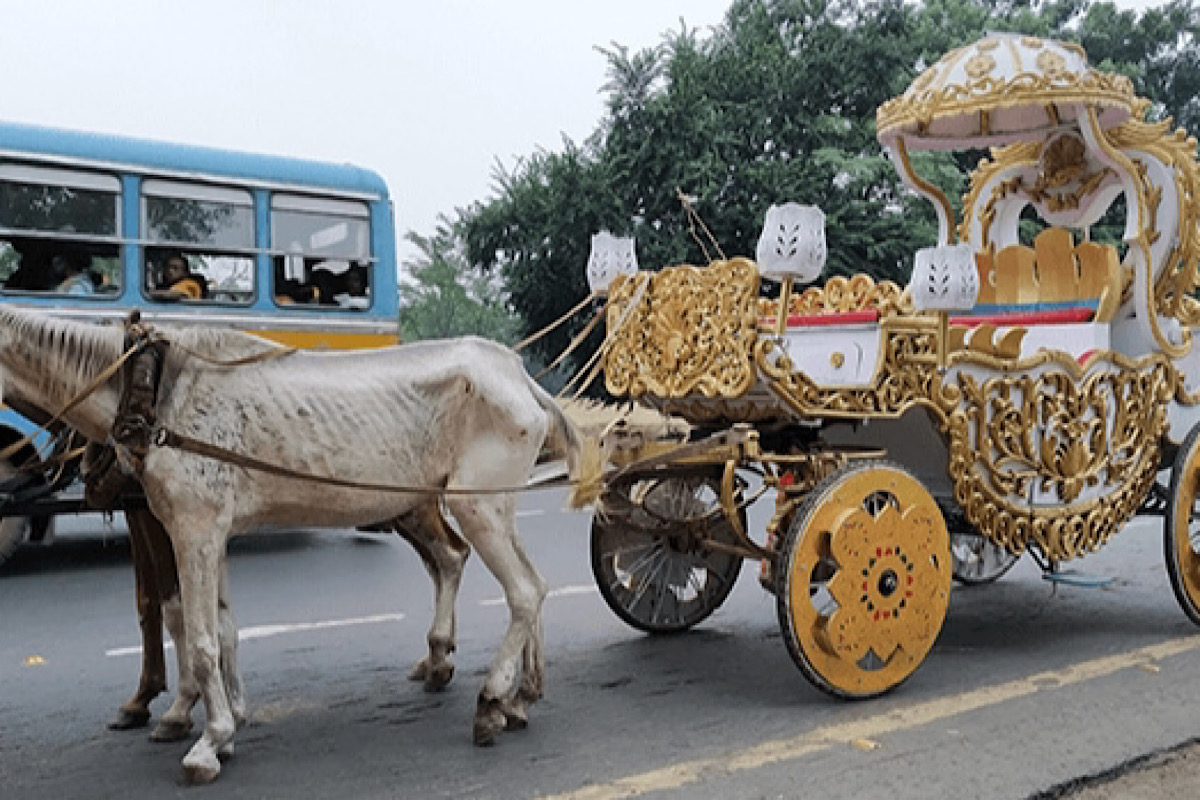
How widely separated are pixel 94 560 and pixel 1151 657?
7117mm

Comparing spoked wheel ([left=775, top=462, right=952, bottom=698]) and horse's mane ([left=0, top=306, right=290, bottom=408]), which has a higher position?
horse's mane ([left=0, top=306, right=290, bottom=408])

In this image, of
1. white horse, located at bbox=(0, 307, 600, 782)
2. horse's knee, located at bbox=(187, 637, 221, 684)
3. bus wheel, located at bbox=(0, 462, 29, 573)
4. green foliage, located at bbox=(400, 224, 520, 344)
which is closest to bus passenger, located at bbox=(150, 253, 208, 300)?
bus wheel, located at bbox=(0, 462, 29, 573)

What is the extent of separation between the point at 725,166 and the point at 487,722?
17.7 metres

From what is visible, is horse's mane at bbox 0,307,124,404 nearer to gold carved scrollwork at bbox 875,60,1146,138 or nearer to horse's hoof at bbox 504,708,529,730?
horse's hoof at bbox 504,708,529,730

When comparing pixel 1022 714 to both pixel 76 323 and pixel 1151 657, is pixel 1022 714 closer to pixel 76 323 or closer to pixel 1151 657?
pixel 1151 657

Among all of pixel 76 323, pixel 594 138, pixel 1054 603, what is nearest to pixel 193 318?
pixel 76 323

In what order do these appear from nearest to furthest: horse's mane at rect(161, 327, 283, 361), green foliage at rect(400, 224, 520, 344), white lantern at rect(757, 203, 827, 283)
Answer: horse's mane at rect(161, 327, 283, 361), white lantern at rect(757, 203, 827, 283), green foliage at rect(400, 224, 520, 344)

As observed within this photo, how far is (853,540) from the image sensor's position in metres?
4.75

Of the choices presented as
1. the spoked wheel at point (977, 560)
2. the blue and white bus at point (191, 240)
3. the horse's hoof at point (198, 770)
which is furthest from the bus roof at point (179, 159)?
the horse's hoof at point (198, 770)

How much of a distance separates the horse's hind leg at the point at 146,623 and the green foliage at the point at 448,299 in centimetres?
2271

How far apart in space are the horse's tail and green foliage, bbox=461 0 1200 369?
1494 centimetres

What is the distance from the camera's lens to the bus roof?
8.32 metres

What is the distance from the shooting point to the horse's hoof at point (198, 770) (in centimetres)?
381

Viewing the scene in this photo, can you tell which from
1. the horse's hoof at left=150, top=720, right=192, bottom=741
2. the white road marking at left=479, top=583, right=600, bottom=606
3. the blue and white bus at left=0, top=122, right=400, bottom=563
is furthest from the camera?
the blue and white bus at left=0, top=122, right=400, bottom=563
